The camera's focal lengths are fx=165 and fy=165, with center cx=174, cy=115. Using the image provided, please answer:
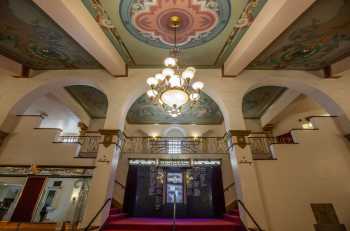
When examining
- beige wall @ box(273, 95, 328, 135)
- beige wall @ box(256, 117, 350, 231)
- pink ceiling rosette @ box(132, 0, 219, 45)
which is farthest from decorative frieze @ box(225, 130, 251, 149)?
beige wall @ box(273, 95, 328, 135)

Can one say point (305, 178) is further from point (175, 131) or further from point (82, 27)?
point (82, 27)

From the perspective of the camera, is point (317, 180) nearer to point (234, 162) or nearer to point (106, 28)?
point (234, 162)

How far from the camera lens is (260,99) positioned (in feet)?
25.1

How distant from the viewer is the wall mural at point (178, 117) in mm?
8109

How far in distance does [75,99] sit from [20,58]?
8.67 feet

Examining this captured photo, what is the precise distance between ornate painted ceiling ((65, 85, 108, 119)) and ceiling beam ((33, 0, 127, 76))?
256 centimetres

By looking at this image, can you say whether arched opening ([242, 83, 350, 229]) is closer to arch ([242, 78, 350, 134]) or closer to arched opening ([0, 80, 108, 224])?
arch ([242, 78, 350, 134])

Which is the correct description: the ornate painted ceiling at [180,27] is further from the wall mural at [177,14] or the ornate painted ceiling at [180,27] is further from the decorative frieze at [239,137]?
the decorative frieze at [239,137]

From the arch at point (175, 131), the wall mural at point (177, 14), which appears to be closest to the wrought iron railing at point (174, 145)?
the arch at point (175, 131)

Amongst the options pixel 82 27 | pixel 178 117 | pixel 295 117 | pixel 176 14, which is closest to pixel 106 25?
pixel 82 27

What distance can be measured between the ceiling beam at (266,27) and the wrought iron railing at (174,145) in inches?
197

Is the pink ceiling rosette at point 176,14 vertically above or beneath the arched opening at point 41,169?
above

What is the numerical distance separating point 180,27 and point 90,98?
18.2ft

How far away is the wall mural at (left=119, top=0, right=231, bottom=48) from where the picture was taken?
3732 mm
